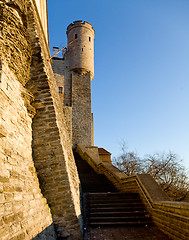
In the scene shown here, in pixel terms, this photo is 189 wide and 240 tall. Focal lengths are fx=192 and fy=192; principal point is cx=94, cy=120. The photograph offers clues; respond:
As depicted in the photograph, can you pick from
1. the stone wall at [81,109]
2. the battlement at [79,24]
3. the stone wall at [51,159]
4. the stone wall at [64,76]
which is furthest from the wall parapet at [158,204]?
the battlement at [79,24]

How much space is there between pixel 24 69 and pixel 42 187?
2641 millimetres

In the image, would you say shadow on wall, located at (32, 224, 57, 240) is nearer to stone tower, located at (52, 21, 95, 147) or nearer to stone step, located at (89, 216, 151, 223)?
stone step, located at (89, 216, 151, 223)

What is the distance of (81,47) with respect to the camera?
819 inches

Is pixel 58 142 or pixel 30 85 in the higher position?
pixel 30 85

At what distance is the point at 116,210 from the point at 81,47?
18306 mm

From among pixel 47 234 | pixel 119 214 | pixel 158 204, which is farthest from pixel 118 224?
pixel 47 234

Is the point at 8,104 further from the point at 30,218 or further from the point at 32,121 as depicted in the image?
the point at 30,218

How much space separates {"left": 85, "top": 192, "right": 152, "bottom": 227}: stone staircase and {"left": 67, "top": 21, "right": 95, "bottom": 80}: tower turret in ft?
52.6

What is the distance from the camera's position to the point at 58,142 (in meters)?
4.36

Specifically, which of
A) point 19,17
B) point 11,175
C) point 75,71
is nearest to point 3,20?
point 19,17

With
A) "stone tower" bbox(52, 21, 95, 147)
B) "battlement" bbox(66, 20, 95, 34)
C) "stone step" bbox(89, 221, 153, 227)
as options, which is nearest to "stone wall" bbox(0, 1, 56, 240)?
"stone step" bbox(89, 221, 153, 227)

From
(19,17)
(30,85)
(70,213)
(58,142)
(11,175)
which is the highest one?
(19,17)

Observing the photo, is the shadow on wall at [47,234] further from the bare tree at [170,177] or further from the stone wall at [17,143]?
the bare tree at [170,177]

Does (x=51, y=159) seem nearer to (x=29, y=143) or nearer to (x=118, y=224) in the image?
(x=29, y=143)
